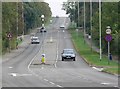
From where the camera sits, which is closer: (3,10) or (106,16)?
(106,16)

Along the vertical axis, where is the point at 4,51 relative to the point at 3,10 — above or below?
below

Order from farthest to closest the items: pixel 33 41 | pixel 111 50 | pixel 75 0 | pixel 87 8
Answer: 1. pixel 75 0
2. pixel 87 8
3. pixel 33 41
4. pixel 111 50

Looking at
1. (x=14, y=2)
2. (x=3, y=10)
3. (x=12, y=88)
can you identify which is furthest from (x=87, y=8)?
(x=12, y=88)

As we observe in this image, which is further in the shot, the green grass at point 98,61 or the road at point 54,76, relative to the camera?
the green grass at point 98,61

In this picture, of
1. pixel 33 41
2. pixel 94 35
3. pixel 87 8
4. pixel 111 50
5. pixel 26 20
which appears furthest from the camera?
pixel 26 20

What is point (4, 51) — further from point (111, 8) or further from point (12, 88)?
point (12, 88)

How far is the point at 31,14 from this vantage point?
147625mm

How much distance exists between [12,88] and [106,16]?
154 ft

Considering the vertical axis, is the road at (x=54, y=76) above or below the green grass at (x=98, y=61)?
above

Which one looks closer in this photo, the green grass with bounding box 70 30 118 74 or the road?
the road

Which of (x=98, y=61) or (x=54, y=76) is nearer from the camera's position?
(x=54, y=76)

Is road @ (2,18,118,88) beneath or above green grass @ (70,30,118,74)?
above

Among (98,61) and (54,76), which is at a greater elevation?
(54,76)

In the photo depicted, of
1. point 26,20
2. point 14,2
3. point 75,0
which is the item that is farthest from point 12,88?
point 75,0
